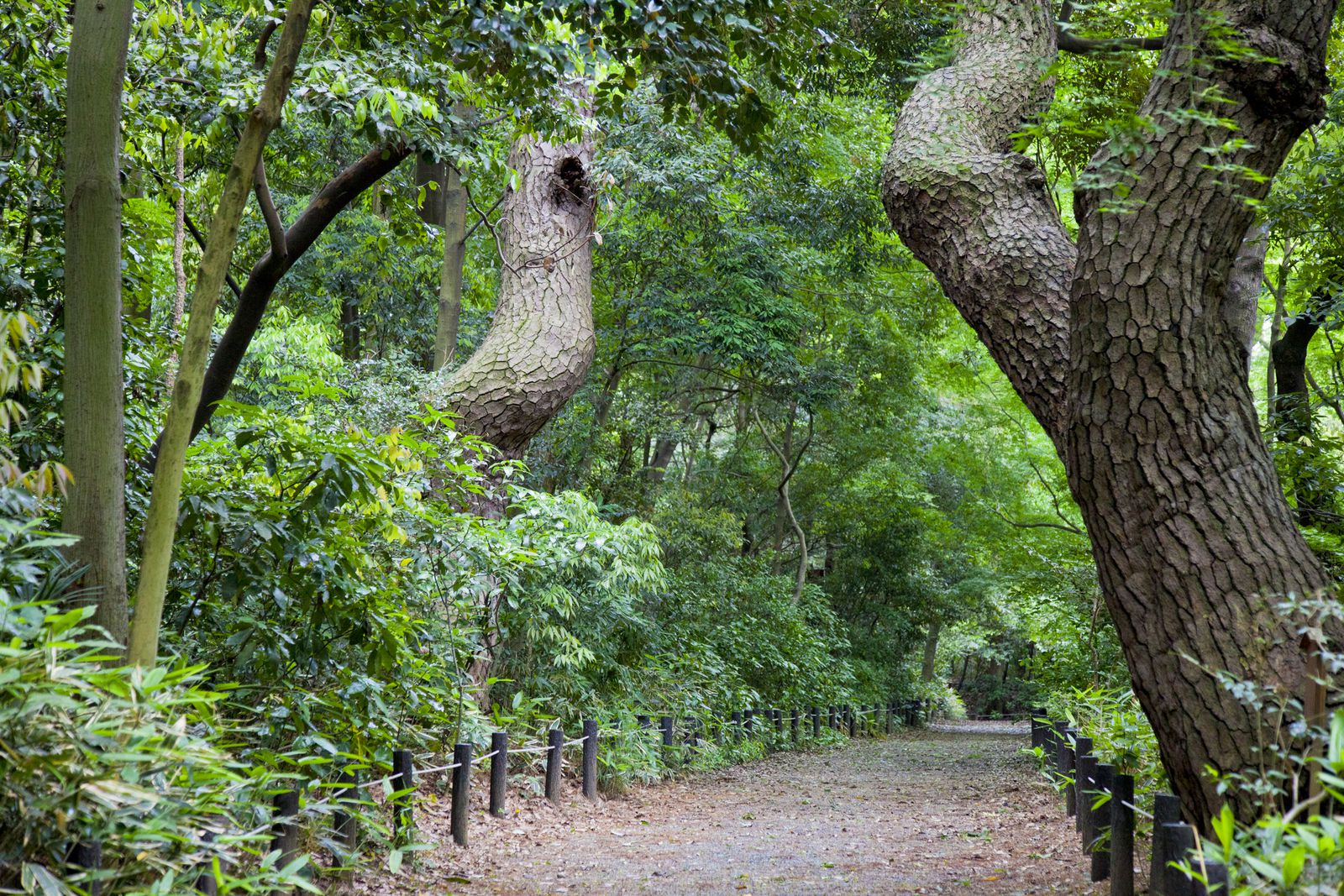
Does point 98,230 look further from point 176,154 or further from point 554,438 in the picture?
point 554,438

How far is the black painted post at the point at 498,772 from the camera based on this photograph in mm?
7047

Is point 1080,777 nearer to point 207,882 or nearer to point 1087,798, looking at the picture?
point 1087,798

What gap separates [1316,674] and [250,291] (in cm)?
477

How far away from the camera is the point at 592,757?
8.83 m

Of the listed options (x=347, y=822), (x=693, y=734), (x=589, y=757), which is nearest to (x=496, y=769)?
(x=589, y=757)

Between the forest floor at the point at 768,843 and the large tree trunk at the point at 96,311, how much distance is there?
2172 millimetres

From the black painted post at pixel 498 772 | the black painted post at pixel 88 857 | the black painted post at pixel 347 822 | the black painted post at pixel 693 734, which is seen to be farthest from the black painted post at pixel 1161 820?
the black painted post at pixel 693 734

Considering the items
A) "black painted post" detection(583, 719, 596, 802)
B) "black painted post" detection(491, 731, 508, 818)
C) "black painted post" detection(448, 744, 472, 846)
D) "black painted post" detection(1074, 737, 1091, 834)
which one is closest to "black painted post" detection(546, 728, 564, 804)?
"black painted post" detection(583, 719, 596, 802)

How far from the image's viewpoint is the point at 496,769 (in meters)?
7.11

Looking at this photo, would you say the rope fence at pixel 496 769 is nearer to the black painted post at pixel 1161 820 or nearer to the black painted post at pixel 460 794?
the black painted post at pixel 460 794

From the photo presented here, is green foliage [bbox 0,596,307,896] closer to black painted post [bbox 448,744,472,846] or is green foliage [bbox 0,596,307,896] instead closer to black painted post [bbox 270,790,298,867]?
black painted post [bbox 270,790,298,867]

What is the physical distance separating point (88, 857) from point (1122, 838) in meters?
4.39

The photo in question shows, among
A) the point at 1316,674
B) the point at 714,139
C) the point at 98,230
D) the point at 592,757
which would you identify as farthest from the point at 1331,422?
the point at 98,230

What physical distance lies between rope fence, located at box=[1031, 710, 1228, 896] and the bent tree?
13.8 inches
